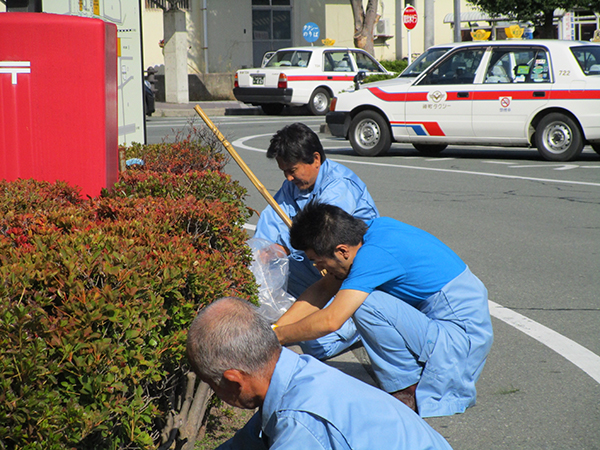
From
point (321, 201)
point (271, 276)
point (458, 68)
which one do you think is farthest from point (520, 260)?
point (458, 68)

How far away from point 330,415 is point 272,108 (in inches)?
824

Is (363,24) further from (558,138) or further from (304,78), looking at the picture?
(558,138)

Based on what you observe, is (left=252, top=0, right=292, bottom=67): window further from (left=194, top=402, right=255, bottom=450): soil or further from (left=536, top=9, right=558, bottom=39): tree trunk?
(left=194, top=402, right=255, bottom=450): soil

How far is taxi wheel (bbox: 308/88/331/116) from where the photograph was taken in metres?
20.8

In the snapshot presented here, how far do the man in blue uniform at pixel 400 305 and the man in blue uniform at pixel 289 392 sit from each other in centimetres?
115

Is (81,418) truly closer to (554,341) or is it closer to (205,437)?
(205,437)

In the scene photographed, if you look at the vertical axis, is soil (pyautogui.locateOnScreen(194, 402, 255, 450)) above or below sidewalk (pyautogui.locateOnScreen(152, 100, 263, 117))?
below

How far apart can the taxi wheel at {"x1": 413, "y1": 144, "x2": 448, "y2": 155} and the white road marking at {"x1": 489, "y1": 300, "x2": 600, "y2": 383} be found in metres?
8.09

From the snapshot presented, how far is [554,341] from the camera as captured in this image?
4.25 meters

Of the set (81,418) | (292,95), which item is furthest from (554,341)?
(292,95)

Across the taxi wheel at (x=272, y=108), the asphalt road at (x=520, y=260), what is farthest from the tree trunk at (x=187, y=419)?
the taxi wheel at (x=272, y=108)

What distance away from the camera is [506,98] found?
1100 cm

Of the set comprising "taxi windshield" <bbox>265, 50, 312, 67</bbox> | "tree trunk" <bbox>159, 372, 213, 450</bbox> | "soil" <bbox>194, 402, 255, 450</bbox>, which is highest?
"taxi windshield" <bbox>265, 50, 312, 67</bbox>

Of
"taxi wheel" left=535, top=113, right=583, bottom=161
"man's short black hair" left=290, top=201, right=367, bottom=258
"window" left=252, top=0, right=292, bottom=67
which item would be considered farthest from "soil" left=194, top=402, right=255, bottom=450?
"window" left=252, top=0, right=292, bottom=67
